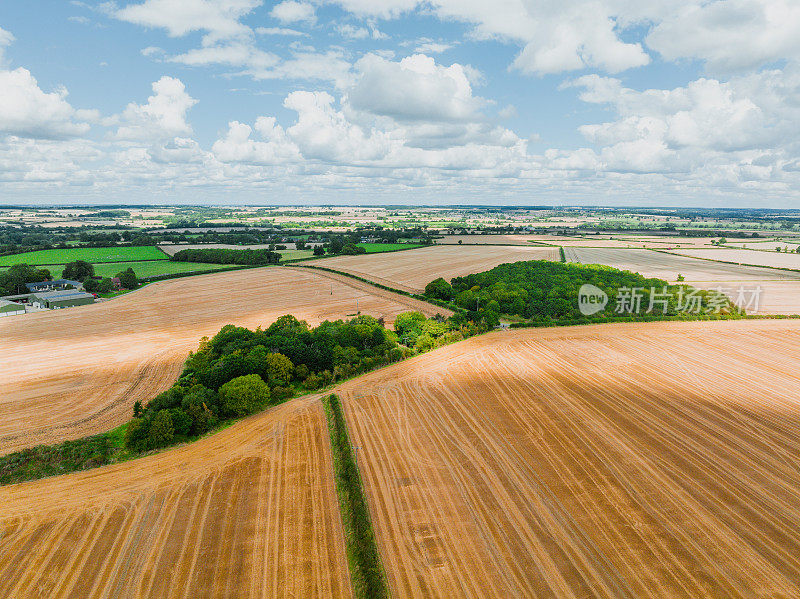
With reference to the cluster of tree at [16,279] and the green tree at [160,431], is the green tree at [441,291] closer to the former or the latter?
the green tree at [160,431]

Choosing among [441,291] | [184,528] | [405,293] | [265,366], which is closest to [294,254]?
[405,293]

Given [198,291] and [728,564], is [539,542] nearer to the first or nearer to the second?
[728,564]

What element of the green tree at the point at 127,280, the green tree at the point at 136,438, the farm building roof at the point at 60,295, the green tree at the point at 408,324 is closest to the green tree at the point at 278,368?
the green tree at the point at 136,438

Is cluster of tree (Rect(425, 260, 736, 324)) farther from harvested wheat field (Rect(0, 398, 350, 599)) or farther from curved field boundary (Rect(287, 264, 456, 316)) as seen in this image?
harvested wheat field (Rect(0, 398, 350, 599))

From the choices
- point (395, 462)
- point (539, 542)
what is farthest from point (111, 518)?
point (539, 542)

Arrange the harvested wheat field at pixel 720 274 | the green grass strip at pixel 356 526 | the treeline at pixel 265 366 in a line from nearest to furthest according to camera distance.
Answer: the green grass strip at pixel 356 526
the treeline at pixel 265 366
the harvested wheat field at pixel 720 274

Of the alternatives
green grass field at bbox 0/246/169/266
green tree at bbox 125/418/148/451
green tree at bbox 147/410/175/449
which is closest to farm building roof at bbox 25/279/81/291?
green grass field at bbox 0/246/169/266

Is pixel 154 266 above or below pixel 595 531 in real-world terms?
above
